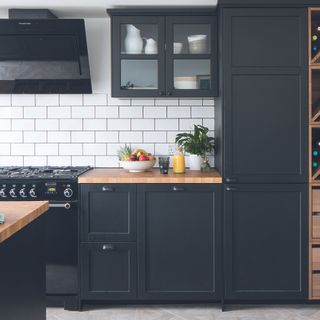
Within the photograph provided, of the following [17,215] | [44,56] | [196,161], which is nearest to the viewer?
[17,215]

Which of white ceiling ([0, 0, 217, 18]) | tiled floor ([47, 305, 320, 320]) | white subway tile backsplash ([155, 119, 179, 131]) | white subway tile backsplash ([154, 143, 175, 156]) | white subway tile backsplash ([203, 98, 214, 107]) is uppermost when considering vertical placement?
white ceiling ([0, 0, 217, 18])

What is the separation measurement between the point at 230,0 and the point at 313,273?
2033 mm

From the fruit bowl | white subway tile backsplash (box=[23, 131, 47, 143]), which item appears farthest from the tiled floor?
white subway tile backsplash (box=[23, 131, 47, 143])

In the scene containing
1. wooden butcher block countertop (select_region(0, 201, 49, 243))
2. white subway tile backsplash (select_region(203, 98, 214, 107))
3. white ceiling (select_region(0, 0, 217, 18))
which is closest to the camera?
wooden butcher block countertop (select_region(0, 201, 49, 243))

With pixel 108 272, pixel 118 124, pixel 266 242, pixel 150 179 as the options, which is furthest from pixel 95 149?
pixel 266 242

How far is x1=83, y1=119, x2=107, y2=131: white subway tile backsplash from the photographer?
3.95 metres

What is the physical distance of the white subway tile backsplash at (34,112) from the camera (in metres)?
3.95

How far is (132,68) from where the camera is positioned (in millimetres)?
3598

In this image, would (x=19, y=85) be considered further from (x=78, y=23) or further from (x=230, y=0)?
(x=230, y=0)

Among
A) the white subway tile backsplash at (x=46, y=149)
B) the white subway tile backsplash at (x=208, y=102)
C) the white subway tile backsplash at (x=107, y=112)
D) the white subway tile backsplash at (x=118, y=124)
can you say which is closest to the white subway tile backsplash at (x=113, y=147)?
the white subway tile backsplash at (x=118, y=124)

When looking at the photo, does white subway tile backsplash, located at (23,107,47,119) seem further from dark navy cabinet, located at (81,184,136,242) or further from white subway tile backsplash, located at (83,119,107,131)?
dark navy cabinet, located at (81,184,136,242)

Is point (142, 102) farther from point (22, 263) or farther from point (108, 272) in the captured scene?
point (22, 263)

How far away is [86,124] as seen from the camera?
13.0 ft

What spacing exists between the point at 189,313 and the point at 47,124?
1933mm
